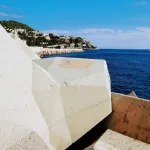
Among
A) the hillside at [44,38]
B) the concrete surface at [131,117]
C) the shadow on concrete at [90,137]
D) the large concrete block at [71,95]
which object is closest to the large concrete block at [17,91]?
the large concrete block at [71,95]

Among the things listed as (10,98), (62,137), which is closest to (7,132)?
(10,98)

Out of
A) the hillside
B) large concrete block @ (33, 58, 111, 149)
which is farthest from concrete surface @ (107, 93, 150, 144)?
the hillside

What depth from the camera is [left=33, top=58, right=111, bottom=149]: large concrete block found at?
752 centimetres

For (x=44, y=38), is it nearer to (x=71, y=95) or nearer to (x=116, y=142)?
(x=116, y=142)

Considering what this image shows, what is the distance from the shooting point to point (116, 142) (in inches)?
401

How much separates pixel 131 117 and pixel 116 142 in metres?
1.04

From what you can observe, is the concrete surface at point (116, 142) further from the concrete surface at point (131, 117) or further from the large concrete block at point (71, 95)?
the large concrete block at point (71, 95)

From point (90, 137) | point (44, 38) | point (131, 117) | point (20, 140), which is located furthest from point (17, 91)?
point (44, 38)

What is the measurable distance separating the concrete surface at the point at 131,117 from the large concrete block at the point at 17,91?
3.95m

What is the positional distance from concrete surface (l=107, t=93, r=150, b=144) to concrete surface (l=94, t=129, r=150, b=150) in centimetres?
16

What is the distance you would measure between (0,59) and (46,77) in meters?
1.71

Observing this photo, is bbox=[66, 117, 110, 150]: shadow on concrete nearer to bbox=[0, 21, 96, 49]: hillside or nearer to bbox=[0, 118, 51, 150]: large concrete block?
bbox=[0, 118, 51, 150]: large concrete block

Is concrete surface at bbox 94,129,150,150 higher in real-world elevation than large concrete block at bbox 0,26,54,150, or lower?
lower

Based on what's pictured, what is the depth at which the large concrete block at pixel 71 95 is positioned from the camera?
24.7 ft
